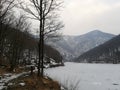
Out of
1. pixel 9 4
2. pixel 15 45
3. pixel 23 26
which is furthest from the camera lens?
pixel 23 26

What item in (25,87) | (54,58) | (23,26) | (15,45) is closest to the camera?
(25,87)

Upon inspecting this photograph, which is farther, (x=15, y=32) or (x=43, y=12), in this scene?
(x=15, y=32)

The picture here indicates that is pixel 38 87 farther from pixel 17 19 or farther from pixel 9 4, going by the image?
pixel 17 19

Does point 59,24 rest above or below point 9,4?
below

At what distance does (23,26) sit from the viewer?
2154 inches

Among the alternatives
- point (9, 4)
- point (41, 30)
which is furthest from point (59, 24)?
point (9, 4)

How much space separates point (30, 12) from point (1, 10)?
3.50 metres

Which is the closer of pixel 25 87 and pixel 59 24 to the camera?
pixel 25 87

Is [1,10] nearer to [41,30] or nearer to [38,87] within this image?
[41,30]

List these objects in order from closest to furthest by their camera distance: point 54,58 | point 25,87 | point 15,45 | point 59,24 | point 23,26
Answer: point 25,87 < point 59,24 < point 15,45 < point 23,26 < point 54,58

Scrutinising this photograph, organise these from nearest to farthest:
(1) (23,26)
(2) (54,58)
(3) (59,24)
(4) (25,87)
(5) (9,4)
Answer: (4) (25,87)
(5) (9,4)
(3) (59,24)
(1) (23,26)
(2) (54,58)

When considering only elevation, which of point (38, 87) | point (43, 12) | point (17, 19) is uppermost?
point (17, 19)

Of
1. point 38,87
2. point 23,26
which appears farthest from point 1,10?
point 23,26

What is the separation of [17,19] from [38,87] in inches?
1224
